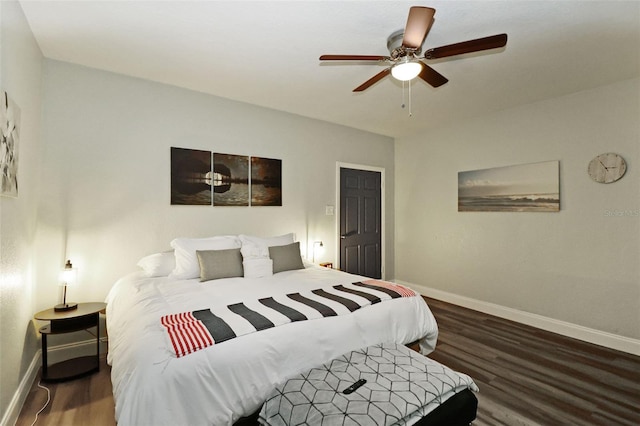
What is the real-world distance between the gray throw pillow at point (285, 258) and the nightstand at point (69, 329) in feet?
5.08

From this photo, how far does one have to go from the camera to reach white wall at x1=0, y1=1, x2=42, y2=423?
1829 mm

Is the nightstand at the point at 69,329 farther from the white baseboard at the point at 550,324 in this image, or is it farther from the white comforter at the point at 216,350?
the white baseboard at the point at 550,324

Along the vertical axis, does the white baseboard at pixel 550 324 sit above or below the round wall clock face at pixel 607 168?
below

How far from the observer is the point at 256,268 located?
9.81 ft

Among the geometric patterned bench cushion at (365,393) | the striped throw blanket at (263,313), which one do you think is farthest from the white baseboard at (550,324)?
the geometric patterned bench cushion at (365,393)

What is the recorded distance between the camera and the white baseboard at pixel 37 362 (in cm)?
196

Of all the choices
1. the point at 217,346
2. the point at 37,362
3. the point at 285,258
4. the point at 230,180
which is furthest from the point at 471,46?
the point at 37,362

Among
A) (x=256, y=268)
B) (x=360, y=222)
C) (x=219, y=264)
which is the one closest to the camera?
(x=219, y=264)

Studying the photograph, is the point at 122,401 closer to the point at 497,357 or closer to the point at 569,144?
the point at 497,357

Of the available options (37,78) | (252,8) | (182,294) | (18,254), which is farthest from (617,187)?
(37,78)

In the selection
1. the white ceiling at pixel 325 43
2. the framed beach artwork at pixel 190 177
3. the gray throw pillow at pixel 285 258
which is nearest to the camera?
the white ceiling at pixel 325 43

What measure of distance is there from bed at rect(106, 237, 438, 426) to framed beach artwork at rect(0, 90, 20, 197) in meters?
A: 1.03

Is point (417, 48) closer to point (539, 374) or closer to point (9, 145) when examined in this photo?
point (9, 145)

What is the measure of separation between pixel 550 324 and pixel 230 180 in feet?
13.4
